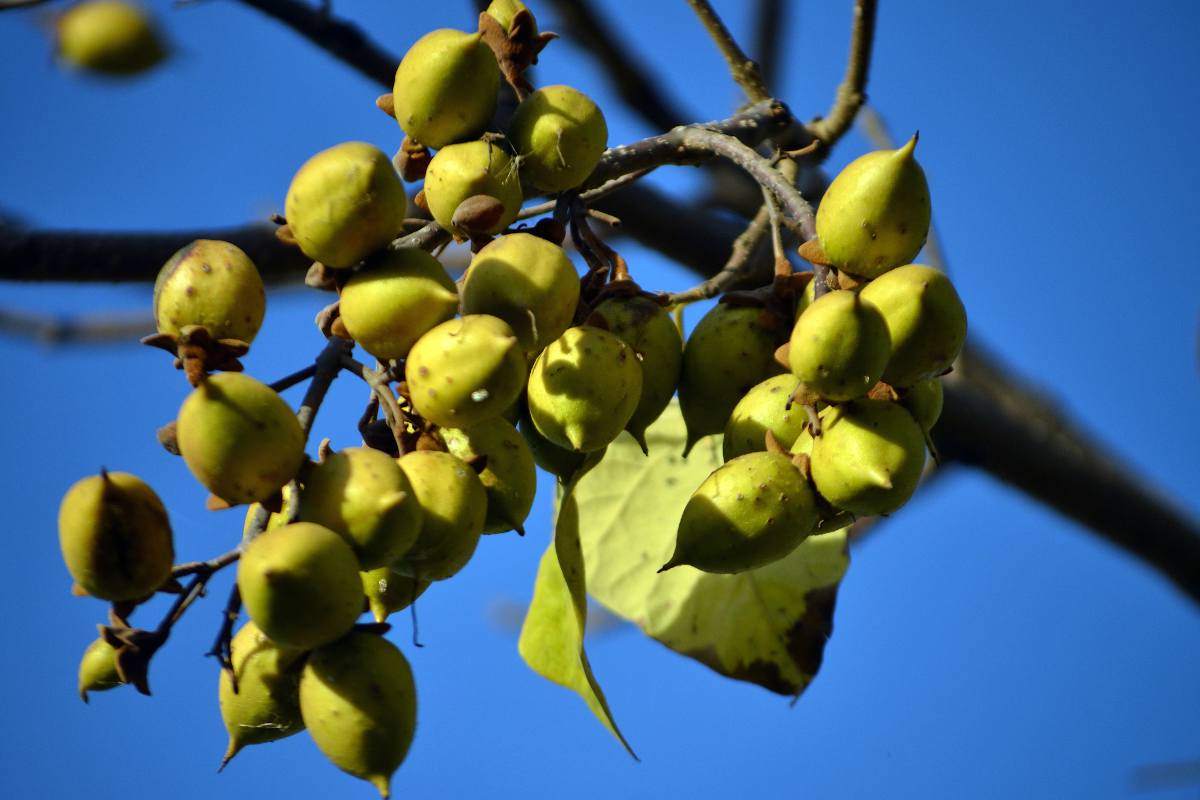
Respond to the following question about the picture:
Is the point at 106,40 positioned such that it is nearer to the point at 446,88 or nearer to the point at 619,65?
the point at 619,65

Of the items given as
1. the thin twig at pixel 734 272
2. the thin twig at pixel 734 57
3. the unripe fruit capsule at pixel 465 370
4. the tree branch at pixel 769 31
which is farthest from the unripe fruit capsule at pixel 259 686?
the tree branch at pixel 769 31


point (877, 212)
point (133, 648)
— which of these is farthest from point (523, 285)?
point (133, 648)

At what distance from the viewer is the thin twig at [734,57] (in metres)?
1.71

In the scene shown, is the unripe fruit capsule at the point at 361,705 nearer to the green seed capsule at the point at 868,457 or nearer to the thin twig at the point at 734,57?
the green seed capsule at the point at 868,457

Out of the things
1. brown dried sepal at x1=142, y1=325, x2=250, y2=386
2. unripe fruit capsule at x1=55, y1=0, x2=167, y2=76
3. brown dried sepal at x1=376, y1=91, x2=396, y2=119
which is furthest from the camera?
unripe fruit capsule at x1=55, y1=0, x2=167, y2=76

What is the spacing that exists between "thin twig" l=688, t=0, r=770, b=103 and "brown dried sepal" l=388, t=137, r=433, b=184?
0.58 meters

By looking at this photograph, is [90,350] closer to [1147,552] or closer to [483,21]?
[483,21]

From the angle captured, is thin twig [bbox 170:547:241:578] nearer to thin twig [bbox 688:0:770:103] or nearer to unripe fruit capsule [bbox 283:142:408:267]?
unripe fruit capsule [bbox 283:142:408:267]

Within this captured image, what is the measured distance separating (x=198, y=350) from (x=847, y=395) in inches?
20.6

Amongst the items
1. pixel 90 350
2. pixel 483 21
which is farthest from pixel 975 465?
pixel 90 350

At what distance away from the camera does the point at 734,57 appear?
1721mm

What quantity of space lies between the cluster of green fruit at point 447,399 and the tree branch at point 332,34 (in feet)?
2.65

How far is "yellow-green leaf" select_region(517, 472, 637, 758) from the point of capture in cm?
138

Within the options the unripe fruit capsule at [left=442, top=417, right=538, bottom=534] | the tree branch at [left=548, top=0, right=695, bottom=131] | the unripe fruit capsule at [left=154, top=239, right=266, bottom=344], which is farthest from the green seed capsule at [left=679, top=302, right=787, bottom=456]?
the tree branch at [left=548, top=0, right=695, bottom=131]
